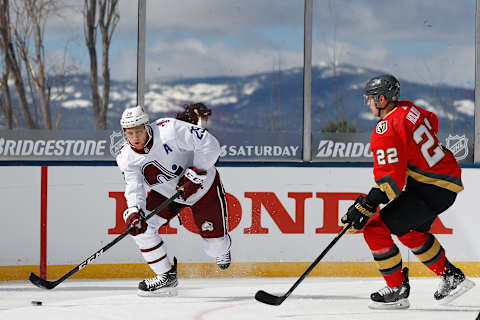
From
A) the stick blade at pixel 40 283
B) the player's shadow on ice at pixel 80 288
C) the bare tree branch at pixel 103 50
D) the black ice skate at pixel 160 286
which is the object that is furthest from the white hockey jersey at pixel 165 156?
the bare tree branch at pixel 103 50

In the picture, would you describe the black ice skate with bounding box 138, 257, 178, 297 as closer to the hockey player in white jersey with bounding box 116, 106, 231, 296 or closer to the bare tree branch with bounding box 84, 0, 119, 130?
the hockey player in white jersey with bounding box 116, 106, 231, 296

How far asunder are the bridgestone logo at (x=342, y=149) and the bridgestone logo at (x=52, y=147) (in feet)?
4.58

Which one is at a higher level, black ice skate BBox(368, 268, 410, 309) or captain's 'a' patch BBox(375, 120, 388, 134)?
captain's 'a' patch BBox(375, 120, 388, 134)

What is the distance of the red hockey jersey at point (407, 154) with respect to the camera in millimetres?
4000

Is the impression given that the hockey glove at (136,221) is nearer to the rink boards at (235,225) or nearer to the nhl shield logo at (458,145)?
the rink boards at (235,225)

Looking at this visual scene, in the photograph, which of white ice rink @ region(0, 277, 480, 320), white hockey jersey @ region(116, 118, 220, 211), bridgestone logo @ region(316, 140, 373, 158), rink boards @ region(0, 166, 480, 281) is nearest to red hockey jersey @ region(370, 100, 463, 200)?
white ice rink @ region(0, 277, 480, 320)

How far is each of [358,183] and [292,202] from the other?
17.1 inches

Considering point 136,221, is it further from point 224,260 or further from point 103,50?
point 103,50

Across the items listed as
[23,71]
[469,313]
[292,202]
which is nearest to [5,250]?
[23,71]

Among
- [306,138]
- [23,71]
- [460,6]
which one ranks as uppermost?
[460,6]

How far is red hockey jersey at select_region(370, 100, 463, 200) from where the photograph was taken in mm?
4000

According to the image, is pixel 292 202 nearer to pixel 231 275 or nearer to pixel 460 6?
pixel 231 275

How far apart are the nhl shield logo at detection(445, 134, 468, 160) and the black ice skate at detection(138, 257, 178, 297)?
7.20 ft

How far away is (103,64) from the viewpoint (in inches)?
223
